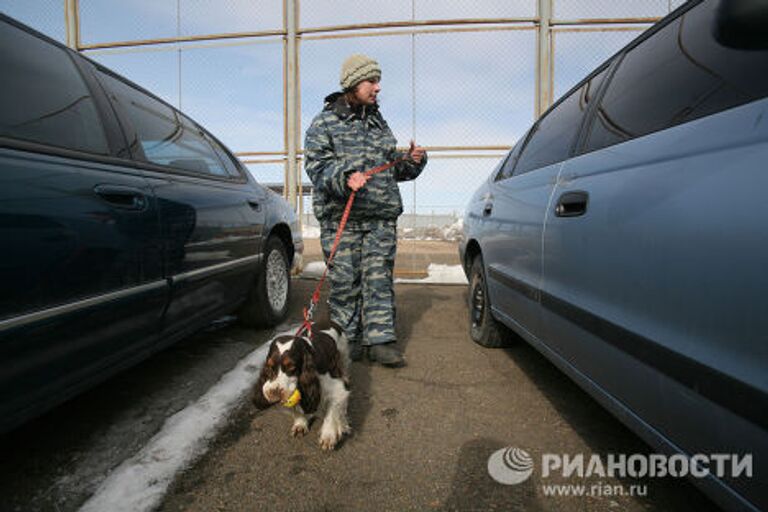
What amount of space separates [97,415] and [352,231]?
5.30 feet

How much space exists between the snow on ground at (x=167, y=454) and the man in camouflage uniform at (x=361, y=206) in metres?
0.80

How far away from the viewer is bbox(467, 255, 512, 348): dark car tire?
2.87m

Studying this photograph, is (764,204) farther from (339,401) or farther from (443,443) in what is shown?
(339,401)

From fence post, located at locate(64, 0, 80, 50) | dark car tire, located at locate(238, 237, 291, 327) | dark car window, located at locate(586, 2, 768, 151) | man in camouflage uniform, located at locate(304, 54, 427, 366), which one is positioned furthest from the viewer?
fence post, located at locate(64, 0, 80, 50)

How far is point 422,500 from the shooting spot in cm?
140

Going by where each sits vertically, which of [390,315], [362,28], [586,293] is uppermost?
[362,28]

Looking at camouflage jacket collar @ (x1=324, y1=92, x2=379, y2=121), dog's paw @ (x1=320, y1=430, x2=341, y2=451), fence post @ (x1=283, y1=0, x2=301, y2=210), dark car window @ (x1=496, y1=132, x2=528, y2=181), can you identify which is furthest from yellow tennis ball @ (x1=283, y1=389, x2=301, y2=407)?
fence post @ (x1=283, y1=0, x2=301, y2=210)

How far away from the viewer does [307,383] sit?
5.26 feet

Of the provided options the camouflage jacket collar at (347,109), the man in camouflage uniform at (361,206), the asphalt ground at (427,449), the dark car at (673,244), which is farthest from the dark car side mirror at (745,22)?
the camouflage jacket collar at (347,109)

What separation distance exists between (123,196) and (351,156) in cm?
134

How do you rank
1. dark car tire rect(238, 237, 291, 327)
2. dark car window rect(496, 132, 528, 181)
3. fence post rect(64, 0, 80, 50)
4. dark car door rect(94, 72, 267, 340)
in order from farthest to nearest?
1. fence post rect(64, 0, 80, 50)
2. dark car tire rect(238, 237, 291, 327)
3. dark car window rect(496, 132, 528, 181)
4. dark car door rect(94, 72, 267, 340)

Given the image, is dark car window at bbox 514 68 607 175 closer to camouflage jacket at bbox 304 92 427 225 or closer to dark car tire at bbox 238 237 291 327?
camouflage jacket at bbox 304 92 427 225

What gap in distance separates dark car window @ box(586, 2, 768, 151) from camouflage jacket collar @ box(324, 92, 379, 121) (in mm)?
1411

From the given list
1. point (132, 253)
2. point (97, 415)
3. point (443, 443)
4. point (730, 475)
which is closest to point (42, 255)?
point (132, 253)
